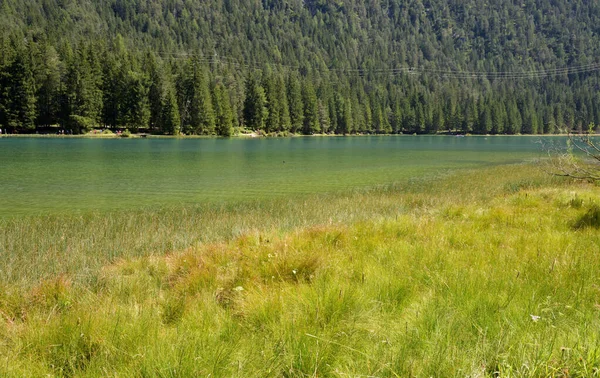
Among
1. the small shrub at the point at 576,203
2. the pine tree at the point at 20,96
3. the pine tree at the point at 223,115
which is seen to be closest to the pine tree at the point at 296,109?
the pine tree at the point at 223,115

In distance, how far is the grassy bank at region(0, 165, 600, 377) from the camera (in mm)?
2855

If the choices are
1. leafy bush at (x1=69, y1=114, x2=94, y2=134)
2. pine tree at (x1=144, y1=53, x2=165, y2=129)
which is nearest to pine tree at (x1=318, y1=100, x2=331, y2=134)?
pine tree at (x1=144, y1=53, x2=165, y2=129)

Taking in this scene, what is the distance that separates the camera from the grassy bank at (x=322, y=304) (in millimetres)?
2855

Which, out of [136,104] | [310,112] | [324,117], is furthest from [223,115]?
[324,117]

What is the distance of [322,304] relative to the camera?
394 cm

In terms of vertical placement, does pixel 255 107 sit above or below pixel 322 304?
above

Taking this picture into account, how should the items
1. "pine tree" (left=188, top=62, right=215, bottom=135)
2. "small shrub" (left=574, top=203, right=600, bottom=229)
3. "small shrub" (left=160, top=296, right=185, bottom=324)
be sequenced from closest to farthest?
"small shrub" (left=160, top=296, right=185, bottom=324)
"small shrub" (left=574, top=203, right=600, bottom=229)
"pine tree" (left=188, top=62, right=215, bottom=135)

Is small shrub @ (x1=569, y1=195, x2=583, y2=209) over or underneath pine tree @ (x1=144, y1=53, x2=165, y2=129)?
underneath

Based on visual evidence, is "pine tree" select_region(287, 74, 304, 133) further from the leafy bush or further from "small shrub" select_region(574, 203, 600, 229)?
"small shrub" select_region(574, 203, 600, 229)

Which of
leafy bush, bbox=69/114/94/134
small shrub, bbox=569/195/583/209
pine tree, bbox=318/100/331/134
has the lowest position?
small shrub, bbox=569/195/583/209

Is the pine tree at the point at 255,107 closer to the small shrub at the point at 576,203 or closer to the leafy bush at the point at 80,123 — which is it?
the leafy bush at the point at 80,123

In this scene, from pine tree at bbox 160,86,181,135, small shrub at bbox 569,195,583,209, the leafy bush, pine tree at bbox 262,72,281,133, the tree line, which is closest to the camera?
small shrub at bbox 569,195,583,209

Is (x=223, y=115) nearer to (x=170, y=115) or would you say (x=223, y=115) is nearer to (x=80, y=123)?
(x=170, y=115)

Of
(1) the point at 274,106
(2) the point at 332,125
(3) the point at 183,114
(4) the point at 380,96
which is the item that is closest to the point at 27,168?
(3) the point at 183,114
